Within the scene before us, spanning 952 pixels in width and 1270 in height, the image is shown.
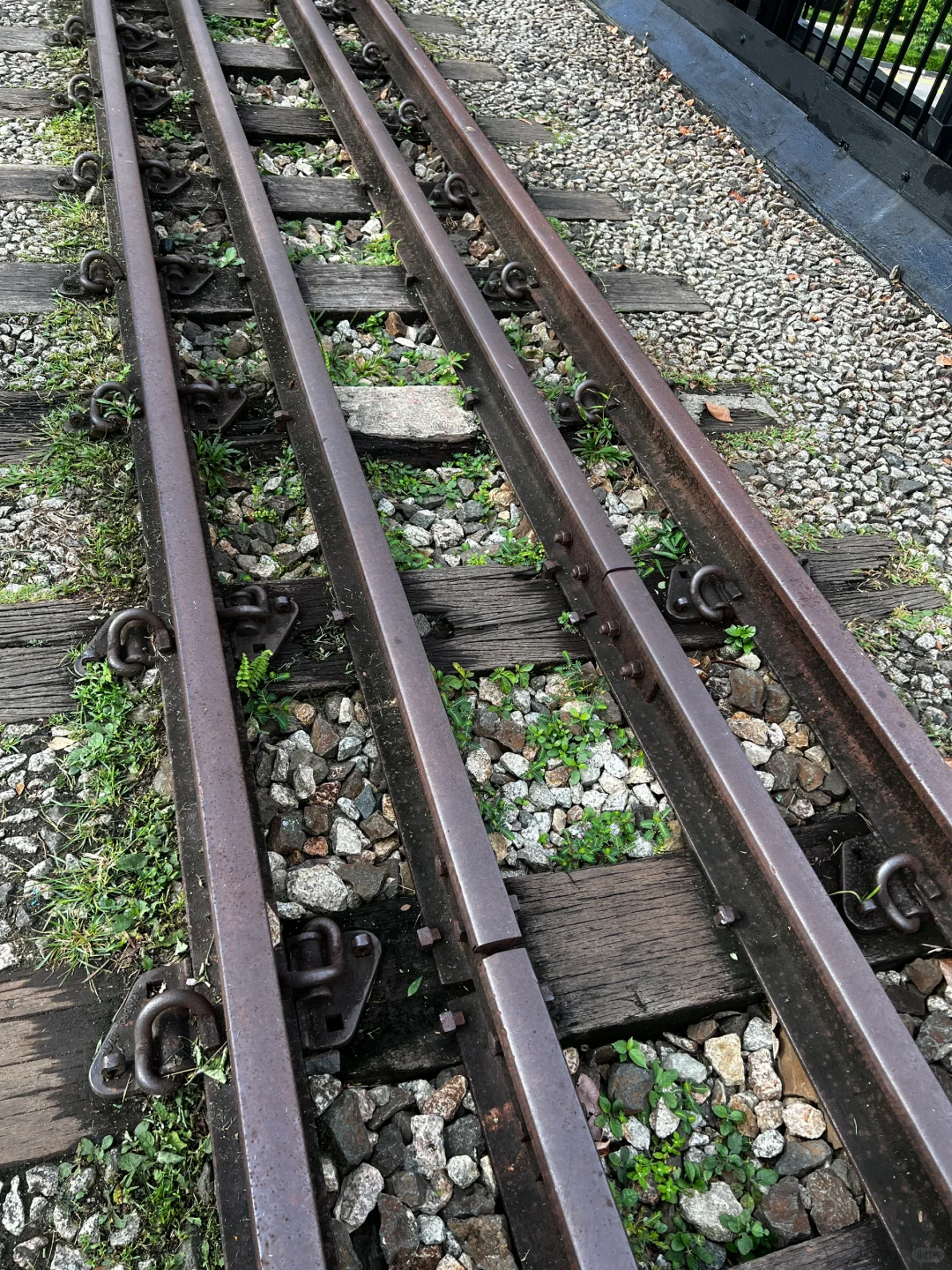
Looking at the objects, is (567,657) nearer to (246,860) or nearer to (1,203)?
(246,860)

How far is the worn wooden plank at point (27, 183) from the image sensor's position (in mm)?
4492

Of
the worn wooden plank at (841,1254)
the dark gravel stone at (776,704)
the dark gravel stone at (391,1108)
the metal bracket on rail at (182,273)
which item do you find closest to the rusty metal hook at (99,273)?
the metal bracket on rail at (182,273)

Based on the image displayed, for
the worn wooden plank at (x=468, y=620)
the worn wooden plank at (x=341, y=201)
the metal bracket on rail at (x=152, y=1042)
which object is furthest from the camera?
the worn wooden plank at (x=341, y=201)

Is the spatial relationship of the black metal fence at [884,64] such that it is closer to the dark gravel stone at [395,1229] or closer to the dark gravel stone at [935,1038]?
the dark gravel stone at [935,1038]

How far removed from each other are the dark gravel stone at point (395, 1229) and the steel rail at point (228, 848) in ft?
0.85

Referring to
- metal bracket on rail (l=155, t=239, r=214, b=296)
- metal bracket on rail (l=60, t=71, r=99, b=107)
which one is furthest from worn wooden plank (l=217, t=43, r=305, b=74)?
metal bracket on rail (l=155, t=239, r=214, b=296)

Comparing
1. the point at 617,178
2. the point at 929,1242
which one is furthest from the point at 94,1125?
the point at 617,178

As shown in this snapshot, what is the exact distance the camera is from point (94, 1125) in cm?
194

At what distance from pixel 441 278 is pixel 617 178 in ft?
6.70

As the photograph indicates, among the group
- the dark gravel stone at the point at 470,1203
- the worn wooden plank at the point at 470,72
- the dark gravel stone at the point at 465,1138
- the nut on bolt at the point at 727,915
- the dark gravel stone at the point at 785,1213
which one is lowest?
the dark gravel stone at the point at 470,1203

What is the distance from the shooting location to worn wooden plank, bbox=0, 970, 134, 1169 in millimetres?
1915

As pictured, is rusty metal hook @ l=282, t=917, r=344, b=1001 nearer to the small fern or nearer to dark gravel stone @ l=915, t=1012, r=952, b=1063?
the small fern

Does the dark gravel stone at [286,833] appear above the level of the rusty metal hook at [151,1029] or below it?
below

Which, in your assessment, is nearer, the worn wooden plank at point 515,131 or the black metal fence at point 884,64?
the black metal fence at point 884,64
